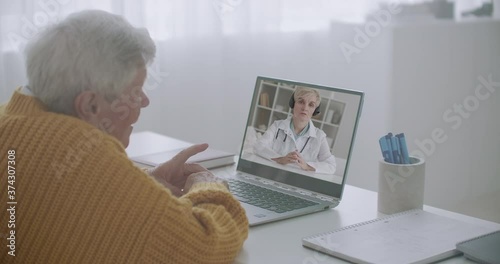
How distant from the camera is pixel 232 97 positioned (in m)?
3.19

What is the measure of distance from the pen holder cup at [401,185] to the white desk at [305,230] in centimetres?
4

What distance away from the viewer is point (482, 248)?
46.3 inches

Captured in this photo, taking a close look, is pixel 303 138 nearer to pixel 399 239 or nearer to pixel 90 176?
pixel 399 239

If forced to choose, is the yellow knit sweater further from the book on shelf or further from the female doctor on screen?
the book on shelf

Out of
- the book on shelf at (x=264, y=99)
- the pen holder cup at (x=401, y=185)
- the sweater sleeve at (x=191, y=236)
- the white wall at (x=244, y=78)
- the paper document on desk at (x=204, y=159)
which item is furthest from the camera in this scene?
the white wall at (x=244, y=78)

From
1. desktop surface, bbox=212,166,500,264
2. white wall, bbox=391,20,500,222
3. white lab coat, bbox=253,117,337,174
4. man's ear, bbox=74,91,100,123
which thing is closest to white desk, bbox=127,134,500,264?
desktop surface, bbox=212,166,500,264

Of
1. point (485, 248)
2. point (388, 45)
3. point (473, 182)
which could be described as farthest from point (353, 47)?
point (485, 248)

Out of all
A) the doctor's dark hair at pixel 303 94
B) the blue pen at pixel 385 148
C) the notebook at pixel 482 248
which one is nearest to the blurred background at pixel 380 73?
the doctor's dark hair at pixel 303 94

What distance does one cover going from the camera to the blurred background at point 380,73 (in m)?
3.10

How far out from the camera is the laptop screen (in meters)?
1.49

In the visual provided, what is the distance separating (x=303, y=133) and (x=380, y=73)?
1950 millimetres

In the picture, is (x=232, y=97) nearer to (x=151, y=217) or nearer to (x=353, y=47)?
(x=353, y=47)

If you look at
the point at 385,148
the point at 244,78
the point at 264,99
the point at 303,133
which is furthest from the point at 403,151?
the point at 244,78

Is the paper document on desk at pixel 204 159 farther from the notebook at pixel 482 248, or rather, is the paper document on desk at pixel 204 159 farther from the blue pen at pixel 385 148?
the notebook at pixel 482 248
